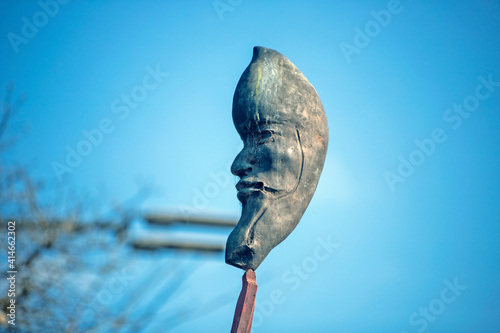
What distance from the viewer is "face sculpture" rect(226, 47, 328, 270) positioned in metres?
3.69

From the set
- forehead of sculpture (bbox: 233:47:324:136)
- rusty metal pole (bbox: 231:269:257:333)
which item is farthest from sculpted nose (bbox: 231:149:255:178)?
rusty metal pole (bbox: 231:269:257:333)

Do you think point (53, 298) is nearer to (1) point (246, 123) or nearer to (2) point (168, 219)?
(2) point (168, 219)

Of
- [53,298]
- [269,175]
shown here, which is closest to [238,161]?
[269,175]

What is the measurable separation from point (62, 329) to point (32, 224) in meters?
0.94

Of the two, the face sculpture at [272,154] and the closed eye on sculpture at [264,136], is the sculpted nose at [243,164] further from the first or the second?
the closed eye on sculpture at [264,136]

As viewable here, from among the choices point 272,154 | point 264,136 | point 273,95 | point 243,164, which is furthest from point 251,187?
point 273,95

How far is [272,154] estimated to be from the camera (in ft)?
12.4

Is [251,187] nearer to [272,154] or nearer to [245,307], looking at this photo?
[272,154]

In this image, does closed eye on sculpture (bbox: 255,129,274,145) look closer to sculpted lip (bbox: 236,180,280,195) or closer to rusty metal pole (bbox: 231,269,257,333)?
sculpted lip (bbox: 236,180,280,195)

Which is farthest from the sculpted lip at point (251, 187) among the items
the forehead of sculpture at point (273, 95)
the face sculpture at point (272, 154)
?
the forehead of sculpture at point (273, 95)

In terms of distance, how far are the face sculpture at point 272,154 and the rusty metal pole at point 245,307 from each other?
0.13 metres

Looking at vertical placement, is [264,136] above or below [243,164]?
above

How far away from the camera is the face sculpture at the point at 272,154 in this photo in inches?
145

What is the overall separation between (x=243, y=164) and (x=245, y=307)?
1.06 metres
